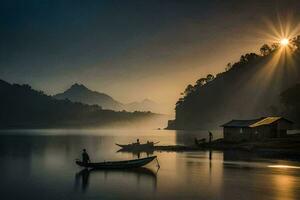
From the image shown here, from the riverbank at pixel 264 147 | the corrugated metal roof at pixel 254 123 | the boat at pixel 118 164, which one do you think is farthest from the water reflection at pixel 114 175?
the corrugated metal roof at pixel 254 123

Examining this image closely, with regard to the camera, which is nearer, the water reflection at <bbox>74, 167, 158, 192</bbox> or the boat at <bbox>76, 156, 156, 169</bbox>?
the water reflection at <bbox>74, 167, 158, 192</bbox>

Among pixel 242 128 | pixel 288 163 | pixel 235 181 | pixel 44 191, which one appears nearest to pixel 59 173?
pixel 44 191

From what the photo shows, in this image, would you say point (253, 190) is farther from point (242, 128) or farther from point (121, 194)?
point (242, 128)

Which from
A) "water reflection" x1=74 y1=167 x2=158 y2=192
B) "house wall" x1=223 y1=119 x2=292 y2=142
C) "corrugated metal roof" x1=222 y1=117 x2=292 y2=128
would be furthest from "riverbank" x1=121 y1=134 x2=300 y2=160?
"water reflection" x1=74 y1=167 x2=158 y2=192

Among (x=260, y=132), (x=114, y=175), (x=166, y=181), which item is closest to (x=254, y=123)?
(x=260, y=132)

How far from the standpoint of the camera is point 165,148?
98.1 m

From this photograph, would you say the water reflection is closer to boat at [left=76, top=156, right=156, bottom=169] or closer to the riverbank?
boat at [left=76, top=156, right=156, bottom=169]

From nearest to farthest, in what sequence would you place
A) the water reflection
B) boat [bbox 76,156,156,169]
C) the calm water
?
1. the calm water
2. the water reflection
3. boat [bbox 76,156,156,169]

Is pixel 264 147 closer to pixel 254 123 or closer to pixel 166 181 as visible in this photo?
pixel 254 123

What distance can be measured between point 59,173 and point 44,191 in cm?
1649

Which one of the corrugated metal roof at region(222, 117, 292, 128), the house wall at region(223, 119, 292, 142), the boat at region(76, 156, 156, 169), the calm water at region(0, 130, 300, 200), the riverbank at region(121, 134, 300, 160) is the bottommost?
the calm water at region(0, 130, 300, 200)

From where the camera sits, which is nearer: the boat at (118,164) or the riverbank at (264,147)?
the boat at (118,164)

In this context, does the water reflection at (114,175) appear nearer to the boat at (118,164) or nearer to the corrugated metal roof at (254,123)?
the boat at (118,164)

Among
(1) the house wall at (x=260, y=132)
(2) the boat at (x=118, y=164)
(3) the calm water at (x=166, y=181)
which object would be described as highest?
(1) the house wall at (x=260, y=132)
